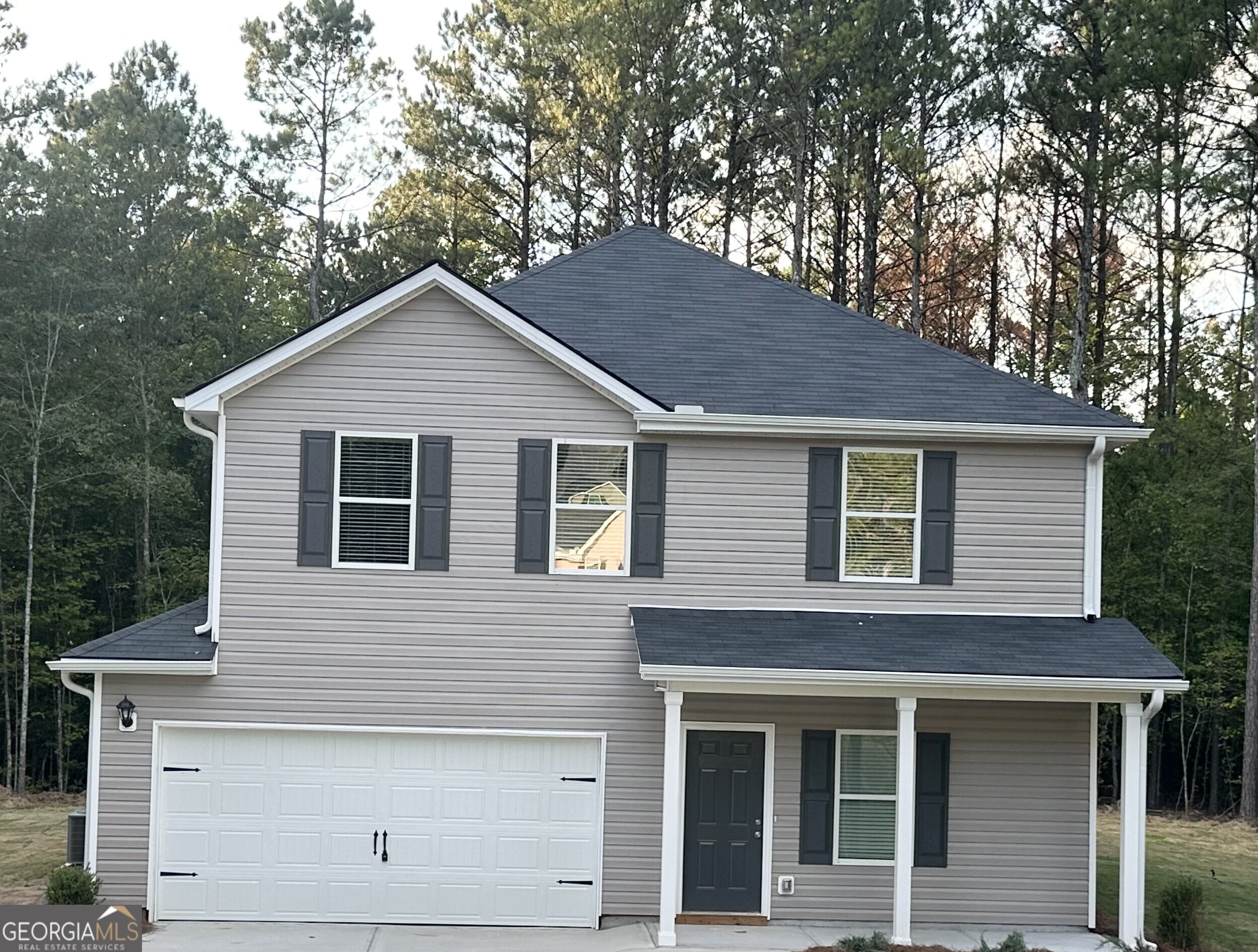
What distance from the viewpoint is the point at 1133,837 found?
13.4m

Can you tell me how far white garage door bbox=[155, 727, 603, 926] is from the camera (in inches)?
547

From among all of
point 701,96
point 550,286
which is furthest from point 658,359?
point 701,96

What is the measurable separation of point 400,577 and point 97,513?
18009 mm

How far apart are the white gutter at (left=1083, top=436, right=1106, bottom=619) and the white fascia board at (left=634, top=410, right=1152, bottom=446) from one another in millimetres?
351

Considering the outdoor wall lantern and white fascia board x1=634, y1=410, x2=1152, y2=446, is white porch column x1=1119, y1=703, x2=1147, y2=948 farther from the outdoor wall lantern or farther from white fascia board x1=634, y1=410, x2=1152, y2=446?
the outdoor wall lantern

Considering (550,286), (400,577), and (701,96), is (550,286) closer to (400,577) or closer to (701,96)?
(400,577)

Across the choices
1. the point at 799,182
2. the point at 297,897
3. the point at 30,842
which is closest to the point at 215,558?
the point at 297,897

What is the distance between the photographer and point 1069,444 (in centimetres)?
1473

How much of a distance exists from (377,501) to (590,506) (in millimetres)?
2238

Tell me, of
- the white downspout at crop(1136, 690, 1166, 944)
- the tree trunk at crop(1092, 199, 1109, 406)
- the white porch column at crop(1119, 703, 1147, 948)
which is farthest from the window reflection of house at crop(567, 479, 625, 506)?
the tree trunk at crop(1092, 199, 1109, 406)

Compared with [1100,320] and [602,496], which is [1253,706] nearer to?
[1100,320]

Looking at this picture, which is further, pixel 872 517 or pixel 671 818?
pixel 872 517

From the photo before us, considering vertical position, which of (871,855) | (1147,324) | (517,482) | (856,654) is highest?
(1147,324)

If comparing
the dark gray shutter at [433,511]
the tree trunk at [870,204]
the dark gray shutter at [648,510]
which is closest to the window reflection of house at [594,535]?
the dark gray shutter at [648,510]
